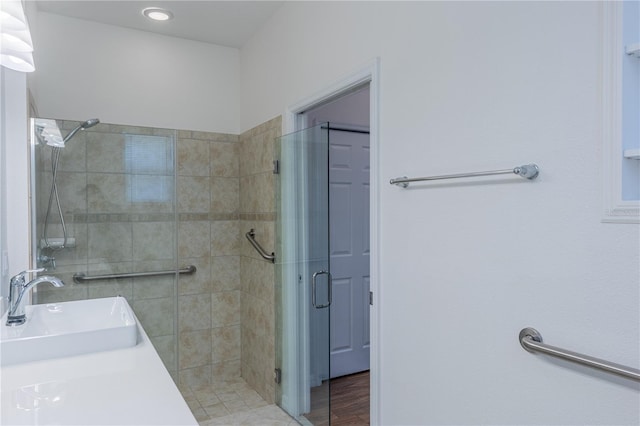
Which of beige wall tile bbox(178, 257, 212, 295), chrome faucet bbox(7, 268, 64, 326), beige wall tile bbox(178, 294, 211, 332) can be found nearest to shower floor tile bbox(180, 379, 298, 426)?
beige wall tile bbox(178, 294, 211, 332)

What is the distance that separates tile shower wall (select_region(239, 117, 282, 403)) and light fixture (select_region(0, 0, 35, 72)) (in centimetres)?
163

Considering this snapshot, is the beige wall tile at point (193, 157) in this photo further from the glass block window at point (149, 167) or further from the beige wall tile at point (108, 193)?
the beige wall tile at point (108, 193)

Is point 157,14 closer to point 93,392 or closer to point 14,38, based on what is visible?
point 14,38

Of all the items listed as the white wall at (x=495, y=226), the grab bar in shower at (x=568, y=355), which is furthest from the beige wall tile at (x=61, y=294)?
the grab bar in shower at (x=568, y=355)

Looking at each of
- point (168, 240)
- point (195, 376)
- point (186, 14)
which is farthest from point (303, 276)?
point (186, 14)

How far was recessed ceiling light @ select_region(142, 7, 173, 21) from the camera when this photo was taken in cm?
284

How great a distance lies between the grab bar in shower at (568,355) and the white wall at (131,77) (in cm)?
288

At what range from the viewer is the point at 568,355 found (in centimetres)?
110

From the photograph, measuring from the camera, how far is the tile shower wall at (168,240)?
8.56ft

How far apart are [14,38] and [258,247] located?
6.60ft

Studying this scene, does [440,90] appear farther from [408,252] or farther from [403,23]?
[408,252]

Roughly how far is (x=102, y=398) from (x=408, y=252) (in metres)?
1.18

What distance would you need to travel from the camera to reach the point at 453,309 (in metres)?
1.52

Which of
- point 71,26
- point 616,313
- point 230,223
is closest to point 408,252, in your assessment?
point 616,313
